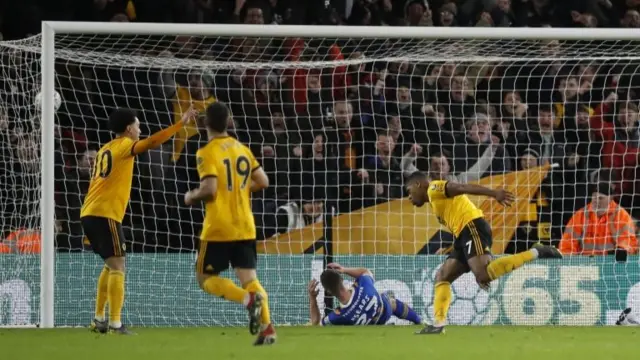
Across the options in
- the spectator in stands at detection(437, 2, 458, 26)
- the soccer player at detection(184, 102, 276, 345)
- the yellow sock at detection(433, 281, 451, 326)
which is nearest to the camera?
the soccer player at detection(184, 102, 276, 345)

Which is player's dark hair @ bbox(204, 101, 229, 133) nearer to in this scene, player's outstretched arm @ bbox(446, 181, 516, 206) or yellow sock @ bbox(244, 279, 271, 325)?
yellow sock @ bbox(244, 279, 271, 325)

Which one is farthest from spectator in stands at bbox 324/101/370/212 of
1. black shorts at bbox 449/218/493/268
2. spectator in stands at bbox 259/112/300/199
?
black shorts at bbox 449/218/493/268

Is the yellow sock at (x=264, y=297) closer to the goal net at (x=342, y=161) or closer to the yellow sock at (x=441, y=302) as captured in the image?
the yellow sock at (x=441, y=302)

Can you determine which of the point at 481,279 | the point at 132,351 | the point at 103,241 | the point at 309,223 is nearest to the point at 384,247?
the point at 309,223

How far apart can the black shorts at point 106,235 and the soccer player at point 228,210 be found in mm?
1749

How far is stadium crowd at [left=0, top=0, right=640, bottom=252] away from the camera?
44.7ft

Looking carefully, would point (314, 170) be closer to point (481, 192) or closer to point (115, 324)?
point (481, 192)

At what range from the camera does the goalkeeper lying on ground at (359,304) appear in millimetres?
12602

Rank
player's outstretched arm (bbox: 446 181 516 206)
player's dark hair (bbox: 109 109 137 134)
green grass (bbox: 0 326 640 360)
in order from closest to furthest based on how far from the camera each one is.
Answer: green grass (bbox: 0 326 640 360), player's outstretched arm (bbox: 446 181 516 206), player's dark hair (bbox: 109 109 137 134)

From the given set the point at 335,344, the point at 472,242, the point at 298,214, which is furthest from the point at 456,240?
the point at 298,214

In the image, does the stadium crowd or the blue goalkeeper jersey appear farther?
the stadium crowd

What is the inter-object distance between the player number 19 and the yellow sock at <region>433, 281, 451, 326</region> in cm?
288

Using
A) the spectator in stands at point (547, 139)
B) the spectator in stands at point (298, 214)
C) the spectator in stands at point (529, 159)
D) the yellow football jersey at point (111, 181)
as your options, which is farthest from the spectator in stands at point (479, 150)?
the yellow football jersey at point (111, 181)

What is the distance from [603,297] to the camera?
1325 centimetres
